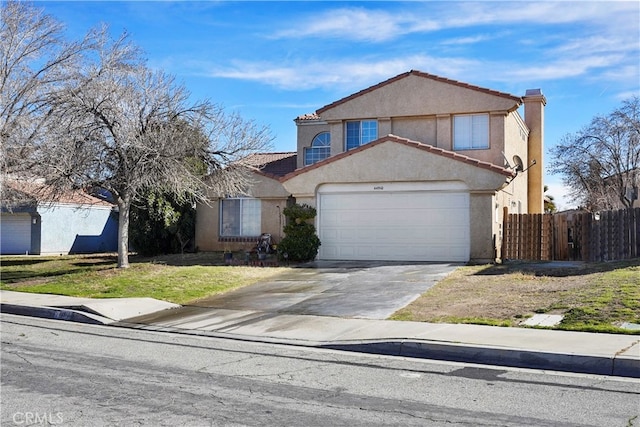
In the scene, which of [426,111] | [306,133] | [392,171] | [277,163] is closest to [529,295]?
[392,171]

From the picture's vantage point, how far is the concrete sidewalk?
820 centimetres

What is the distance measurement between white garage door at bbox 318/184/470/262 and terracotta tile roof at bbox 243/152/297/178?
17.1ft

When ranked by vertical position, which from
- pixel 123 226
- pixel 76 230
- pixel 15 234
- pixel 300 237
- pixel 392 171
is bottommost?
pixel 15 234

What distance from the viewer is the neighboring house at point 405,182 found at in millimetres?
20141

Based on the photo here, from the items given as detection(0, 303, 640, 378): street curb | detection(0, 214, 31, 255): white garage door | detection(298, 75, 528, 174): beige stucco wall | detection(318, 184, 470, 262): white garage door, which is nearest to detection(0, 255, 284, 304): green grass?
detection(318, 184, 470, 262): white garage door

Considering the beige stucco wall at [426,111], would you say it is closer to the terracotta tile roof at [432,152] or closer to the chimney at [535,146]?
the terracotta tile roof at [432,152]

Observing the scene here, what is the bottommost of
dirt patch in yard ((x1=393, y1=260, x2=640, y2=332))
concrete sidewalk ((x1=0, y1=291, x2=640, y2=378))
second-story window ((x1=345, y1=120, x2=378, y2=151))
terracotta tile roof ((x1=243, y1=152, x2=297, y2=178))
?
concrete sidewalk ((x1=0, y1=291, x2=640, y2=378))

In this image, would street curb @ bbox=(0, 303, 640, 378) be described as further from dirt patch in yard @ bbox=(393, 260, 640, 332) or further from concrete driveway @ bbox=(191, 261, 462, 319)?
concrete driveway @ bbox=(191, 261, 462, 319)

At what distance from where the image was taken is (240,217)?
25781 millimetres

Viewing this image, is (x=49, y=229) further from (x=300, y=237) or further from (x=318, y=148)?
(x=300, y=237)

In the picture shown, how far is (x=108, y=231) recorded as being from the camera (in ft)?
116

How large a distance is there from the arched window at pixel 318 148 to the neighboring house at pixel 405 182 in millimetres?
3002

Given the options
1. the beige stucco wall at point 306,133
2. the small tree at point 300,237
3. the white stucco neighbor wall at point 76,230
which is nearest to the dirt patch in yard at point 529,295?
the small tree at point 300,237

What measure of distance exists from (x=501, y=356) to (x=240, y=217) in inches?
718
